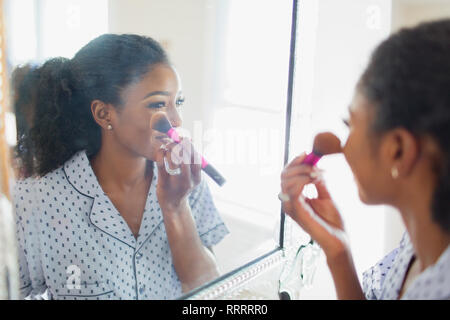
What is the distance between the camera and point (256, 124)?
2.06ft

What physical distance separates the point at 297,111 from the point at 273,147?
0.29 feet

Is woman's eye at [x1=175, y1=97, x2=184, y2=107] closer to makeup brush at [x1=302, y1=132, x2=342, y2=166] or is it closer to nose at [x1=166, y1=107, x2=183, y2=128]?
nose at [x1=166, y1=107, x2=183, y2=128]

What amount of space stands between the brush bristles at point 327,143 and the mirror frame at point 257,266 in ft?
0.60

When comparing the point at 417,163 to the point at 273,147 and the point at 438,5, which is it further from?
the point at 438,5

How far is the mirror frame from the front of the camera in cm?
51

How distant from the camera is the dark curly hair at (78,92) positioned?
38 cm

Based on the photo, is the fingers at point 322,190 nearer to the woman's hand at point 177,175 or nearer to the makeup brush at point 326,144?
the makeup brush at point 326,144

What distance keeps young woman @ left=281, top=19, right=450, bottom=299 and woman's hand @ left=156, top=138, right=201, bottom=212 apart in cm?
18

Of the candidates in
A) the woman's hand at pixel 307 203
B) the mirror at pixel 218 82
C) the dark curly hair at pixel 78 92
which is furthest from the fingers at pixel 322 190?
the dark curly hair at pixel 78 92

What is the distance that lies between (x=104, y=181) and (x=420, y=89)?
0.30m

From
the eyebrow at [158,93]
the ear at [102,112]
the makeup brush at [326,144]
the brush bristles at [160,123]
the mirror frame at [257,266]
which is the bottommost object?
the mirror frame at [257,266]

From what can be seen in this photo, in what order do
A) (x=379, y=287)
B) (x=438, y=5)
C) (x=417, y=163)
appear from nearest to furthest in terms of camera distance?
(x=417, y=163)
(x=379, y=287)
(x=438, y=5)

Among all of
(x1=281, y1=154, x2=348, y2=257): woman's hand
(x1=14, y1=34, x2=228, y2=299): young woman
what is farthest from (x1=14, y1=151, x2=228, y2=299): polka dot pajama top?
(x1=281, y1=154, x2=348, y2=257): woman's hand
